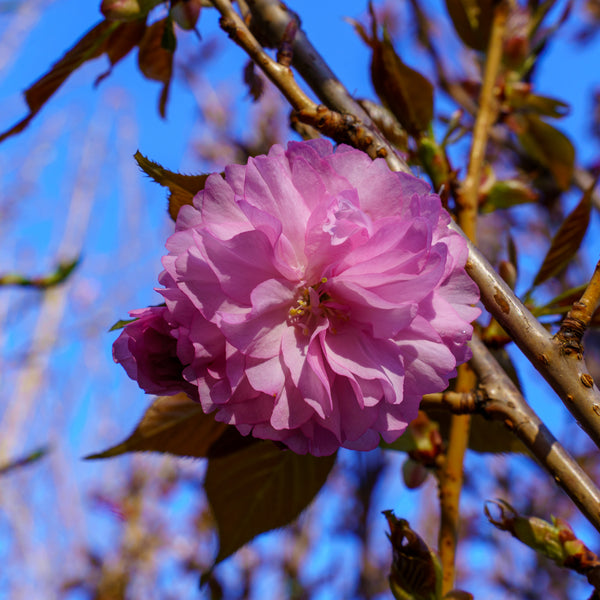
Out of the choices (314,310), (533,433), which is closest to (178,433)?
(314,310)

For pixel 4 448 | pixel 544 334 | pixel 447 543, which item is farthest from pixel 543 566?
pixel 4 448

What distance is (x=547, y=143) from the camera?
129 centimetres

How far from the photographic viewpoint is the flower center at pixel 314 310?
0.57 m

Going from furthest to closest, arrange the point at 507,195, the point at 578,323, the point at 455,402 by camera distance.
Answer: the point at 507,195 < the point at 455,402 < the point at 578,323

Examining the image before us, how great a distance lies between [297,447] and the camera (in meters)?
0.55

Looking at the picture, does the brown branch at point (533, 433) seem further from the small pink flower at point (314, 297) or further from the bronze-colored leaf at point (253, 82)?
the bronze-colored leaf at point (253, 82)

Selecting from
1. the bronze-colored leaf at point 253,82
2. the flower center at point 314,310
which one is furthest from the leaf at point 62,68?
the flower center at point 314,310

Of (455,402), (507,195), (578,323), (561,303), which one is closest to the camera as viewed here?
(578,323)

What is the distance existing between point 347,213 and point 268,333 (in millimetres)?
134

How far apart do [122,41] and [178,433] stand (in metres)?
0.63

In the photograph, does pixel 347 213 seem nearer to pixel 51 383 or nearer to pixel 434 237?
pixel 434 237

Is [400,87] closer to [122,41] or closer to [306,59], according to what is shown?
[306,59]

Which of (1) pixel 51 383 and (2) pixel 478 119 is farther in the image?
(1) pixel 51 383

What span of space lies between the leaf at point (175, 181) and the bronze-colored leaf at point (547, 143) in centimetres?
88
